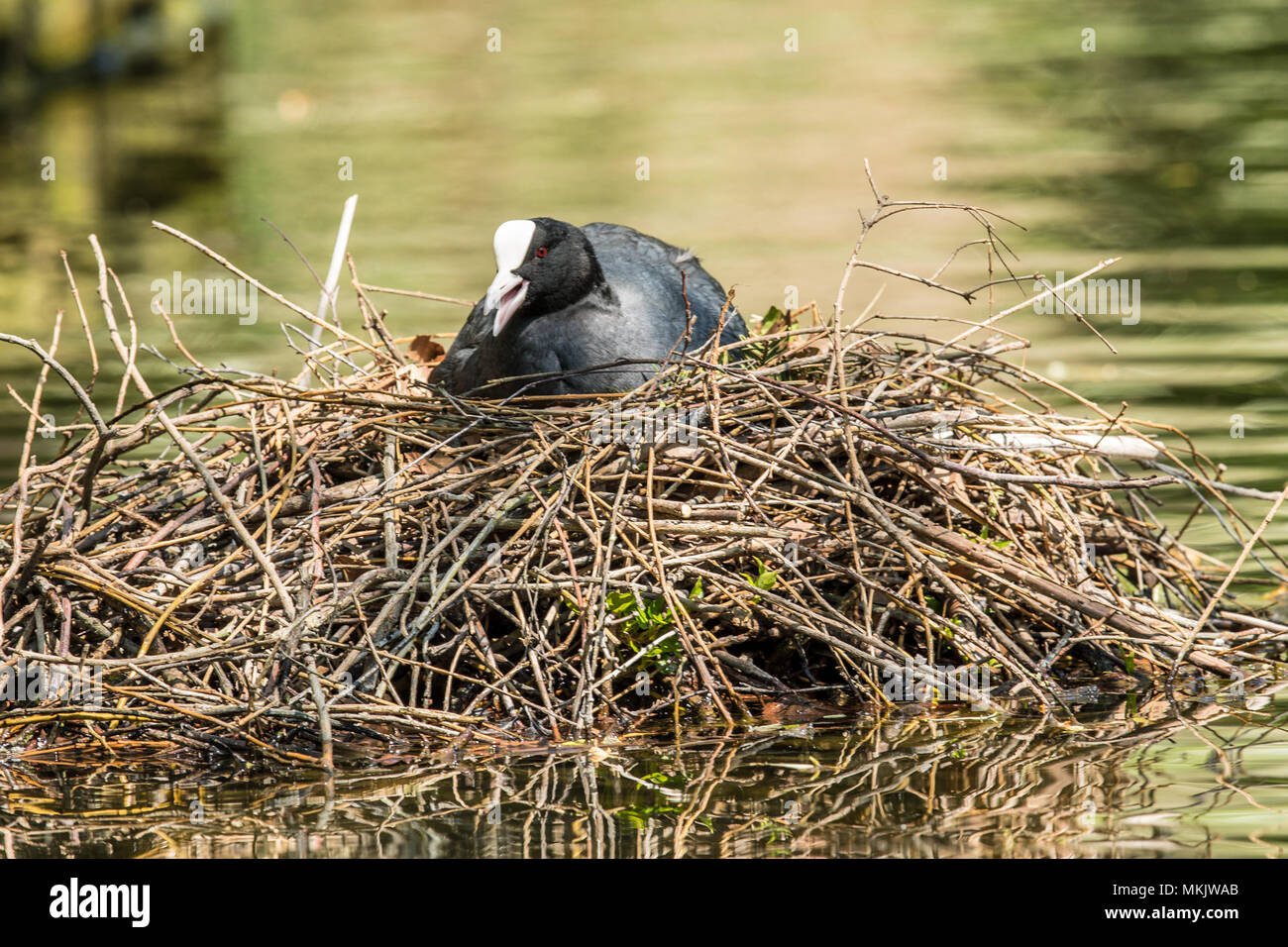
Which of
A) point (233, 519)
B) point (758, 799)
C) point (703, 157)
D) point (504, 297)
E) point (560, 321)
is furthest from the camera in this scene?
point (703, 157)

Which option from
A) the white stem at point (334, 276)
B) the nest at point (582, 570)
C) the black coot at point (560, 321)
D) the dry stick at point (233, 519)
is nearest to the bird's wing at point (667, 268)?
the black coot at point (560, 321)

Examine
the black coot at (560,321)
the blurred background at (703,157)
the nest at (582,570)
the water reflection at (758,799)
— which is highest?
the blurred background at (703,157)

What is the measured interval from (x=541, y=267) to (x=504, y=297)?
17 cm

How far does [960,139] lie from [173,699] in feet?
36.6

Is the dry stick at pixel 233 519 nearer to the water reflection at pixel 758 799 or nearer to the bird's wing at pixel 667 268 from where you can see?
the water reflection at pixel 758 799

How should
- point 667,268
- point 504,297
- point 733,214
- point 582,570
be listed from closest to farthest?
1. point 582,570
2. point 504,297
3. point 667,268
4. point 733,214

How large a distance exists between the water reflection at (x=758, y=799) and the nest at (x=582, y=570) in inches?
6.1

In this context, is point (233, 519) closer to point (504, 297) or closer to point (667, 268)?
point (504, 297)

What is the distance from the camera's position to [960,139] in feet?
46.6

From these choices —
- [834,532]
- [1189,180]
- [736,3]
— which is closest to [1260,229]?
[1189,180]

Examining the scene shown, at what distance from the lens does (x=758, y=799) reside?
3848mm

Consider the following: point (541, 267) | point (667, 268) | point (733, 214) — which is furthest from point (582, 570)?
point (733, 214)

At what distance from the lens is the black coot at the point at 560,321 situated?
4.98 meters

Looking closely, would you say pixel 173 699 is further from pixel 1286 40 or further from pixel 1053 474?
pixel 1286 40
